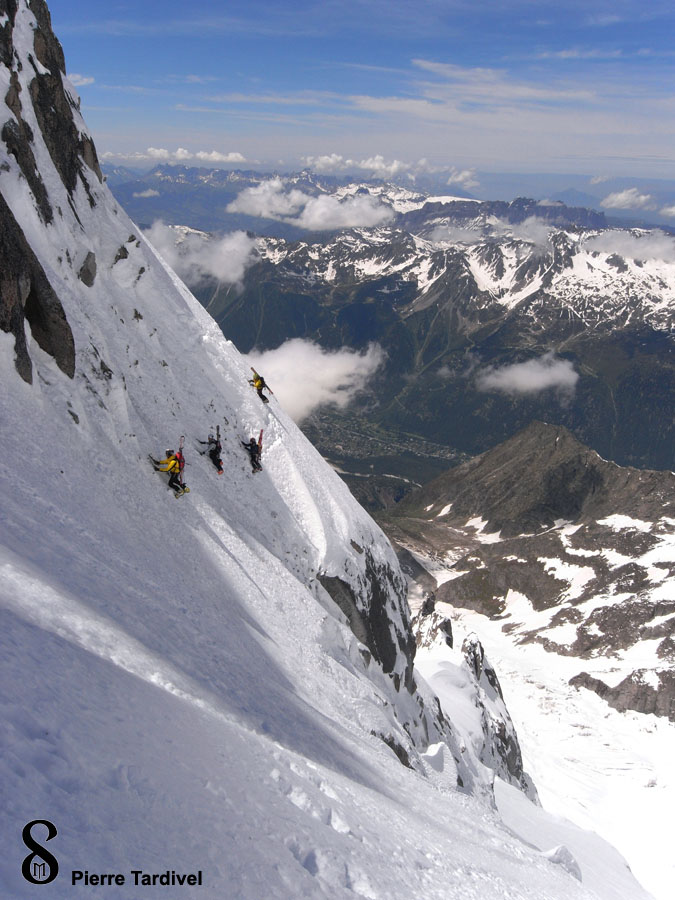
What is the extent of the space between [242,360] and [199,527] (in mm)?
22026

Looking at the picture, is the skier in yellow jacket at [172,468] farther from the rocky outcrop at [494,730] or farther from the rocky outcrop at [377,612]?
the rocky outcrop at [494,730]

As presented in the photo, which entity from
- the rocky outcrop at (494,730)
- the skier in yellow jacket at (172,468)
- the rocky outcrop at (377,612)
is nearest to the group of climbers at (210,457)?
the skier in yellow jacket at (172,468)

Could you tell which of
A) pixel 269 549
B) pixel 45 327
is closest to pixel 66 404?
pixel 45 327

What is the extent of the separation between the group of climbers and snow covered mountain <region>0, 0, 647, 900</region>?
2.24 feet

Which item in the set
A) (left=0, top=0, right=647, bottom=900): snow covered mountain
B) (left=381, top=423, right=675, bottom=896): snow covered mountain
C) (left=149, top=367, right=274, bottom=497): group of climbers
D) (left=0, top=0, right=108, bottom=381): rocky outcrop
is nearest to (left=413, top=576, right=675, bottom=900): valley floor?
(left=381, top=423, right=675, bottom=896): snow covered mountain

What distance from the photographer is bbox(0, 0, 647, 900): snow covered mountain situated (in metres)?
8.74

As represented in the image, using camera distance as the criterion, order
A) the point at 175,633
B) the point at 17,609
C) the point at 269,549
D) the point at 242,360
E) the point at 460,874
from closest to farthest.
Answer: the point at 17,609, the point at 460,874, the point at 175,633, the point at 269,549, the point at 242,360

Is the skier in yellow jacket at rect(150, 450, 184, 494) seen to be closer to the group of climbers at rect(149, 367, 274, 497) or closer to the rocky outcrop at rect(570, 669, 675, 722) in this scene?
the group of climbers at rect(149, 367, 274, 497)

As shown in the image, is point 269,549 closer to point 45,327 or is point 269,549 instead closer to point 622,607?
point 45,327

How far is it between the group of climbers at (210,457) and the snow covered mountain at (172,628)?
68 centimetres

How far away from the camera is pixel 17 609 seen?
11484 millimetres

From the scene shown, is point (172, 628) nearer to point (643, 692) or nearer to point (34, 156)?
point (34, 156)

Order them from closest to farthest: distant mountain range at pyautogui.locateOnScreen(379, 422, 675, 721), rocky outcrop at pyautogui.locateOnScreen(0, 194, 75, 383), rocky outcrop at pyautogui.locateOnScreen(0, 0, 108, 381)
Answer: rocky outcrop at pyautogui.locateOnScreen(0, 194, 75, 383), rocky outcrop at pyautogui.locateOnScreen(0, 0, 108, 381), distant mountain range at pyautogui.locateOnScreen(379, 422, 675, 721)

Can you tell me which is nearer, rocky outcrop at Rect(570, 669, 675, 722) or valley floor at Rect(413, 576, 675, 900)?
valley floor at Rect(413, 576, 675, 900)
